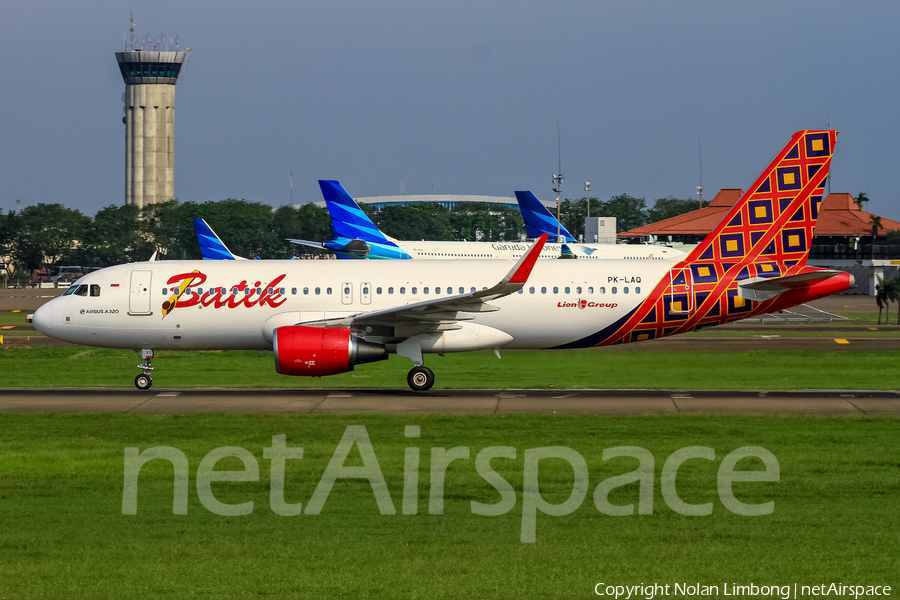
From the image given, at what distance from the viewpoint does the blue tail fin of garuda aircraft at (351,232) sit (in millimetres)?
71625

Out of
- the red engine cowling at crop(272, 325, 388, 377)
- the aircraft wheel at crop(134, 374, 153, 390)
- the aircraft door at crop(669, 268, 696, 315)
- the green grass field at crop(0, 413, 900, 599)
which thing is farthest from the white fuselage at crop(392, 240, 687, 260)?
the green grass field at crop(0, 413, 900, 599)

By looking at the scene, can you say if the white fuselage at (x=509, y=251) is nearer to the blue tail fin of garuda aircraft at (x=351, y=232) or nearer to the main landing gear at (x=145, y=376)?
the blue tail fin of garuda aircraft at (x=351, y=232)

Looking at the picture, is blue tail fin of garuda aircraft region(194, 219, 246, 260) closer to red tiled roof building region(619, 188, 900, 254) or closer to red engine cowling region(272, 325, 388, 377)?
red engine cowling region(272, 325, 388, 377)

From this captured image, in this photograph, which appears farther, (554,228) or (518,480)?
(554,228)

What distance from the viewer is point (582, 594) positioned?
11.3 meters

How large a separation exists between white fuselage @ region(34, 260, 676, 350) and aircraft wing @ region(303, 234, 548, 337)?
2.19 feet

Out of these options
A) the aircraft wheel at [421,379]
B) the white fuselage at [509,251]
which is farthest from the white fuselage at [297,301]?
the white fuselage at [509,251]

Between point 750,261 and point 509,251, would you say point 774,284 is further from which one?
point 509,251

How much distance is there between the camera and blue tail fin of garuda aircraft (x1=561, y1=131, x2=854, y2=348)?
2966 cm

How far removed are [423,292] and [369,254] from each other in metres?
41.5

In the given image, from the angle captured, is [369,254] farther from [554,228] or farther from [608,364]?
[608,364]

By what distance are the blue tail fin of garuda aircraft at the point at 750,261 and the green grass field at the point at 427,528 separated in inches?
327

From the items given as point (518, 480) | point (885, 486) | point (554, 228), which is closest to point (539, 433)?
point (518, 480)

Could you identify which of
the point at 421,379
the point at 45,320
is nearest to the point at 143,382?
the point at 45,320
